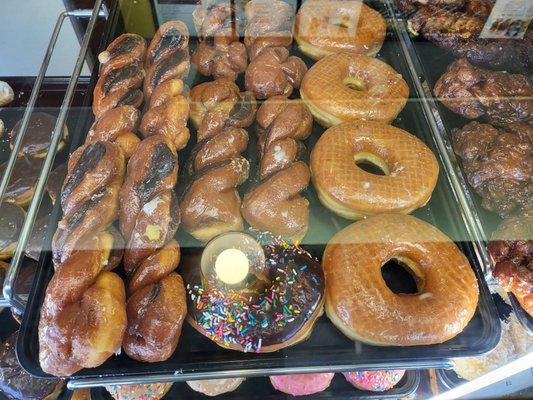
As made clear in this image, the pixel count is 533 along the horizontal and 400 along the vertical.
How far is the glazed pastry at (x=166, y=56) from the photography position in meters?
2.16

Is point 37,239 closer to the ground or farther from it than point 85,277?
closer to the ground

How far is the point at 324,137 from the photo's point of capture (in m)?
2.10

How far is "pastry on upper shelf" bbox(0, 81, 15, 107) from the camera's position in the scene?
7.64ft

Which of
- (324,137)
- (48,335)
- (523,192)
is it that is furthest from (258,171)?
(523,192)

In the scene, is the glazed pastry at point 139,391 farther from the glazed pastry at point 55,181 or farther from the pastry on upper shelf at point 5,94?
the pastry on upper shelf at point 5,94

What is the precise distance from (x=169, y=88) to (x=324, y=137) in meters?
0.75

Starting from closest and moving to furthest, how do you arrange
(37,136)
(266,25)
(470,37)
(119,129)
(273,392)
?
(119,129) < (273,392) < (37,136) < (266,25) < (470,37)

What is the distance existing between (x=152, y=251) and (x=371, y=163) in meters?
1.12

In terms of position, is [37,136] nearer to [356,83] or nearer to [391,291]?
[356,83]

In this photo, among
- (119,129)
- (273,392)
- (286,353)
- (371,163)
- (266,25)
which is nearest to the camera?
(286,353)

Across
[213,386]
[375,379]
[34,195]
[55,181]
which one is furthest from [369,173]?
[55,181]

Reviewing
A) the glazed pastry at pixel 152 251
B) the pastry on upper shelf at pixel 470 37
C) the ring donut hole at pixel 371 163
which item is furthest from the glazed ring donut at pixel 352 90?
the glazed pastry at pixel 152 251

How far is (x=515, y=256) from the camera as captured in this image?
6.28 feet

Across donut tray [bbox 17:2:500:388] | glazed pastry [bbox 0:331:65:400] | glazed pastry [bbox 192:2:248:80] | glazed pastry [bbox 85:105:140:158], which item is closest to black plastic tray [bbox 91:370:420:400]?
glazed pastry [bbox 0:331:65:400]
